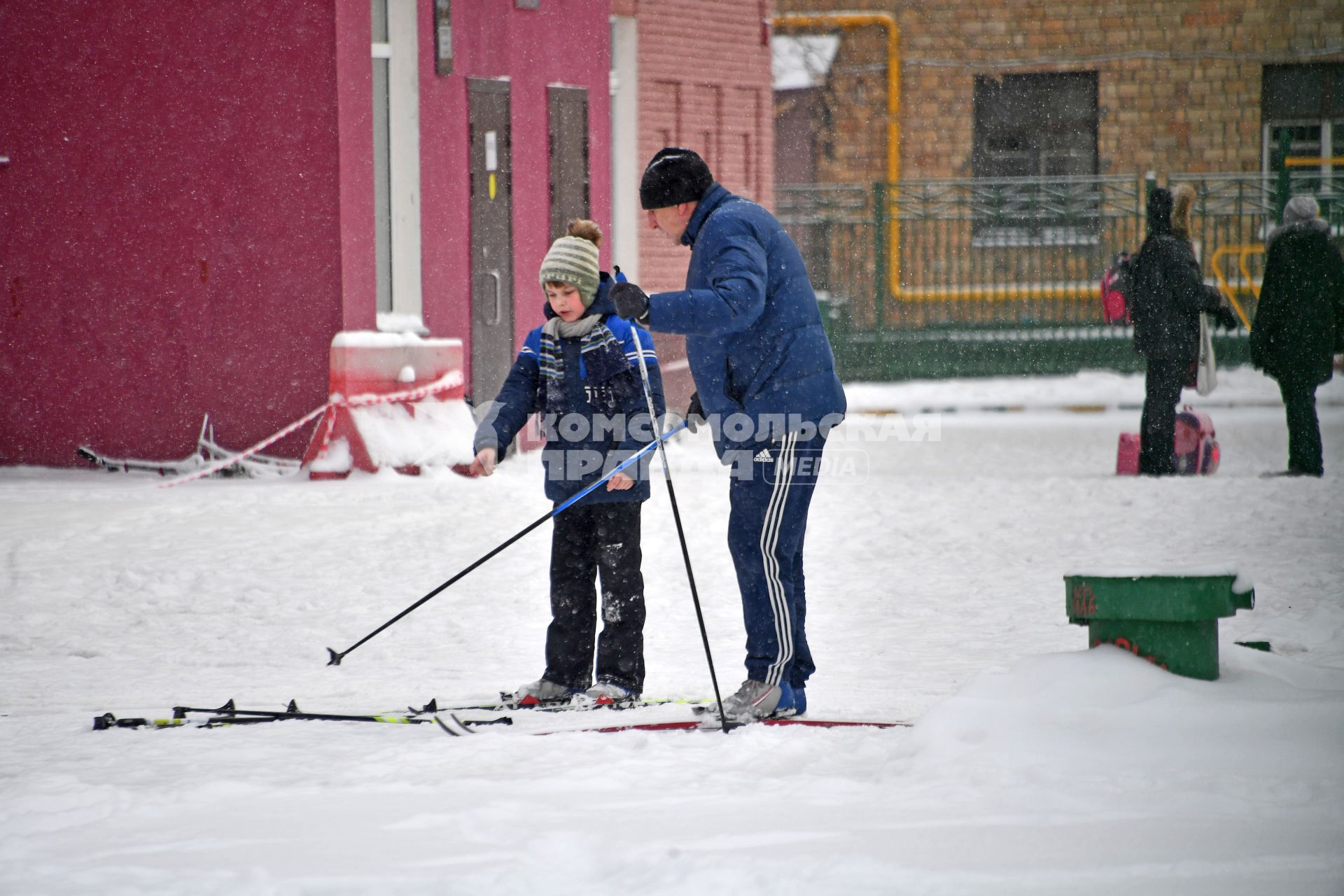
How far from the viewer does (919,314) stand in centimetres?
1983

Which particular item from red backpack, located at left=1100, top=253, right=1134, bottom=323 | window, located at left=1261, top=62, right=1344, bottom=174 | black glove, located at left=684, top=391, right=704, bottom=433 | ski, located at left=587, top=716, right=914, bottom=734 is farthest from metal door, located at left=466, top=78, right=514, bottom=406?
window, located at left=1261, top=62, right=1344, bottom=174

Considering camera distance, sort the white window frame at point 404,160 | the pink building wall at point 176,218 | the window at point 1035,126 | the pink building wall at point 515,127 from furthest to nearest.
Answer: the window at point 1035,126 < the pink building wall at point 515,127 < the white window frame at point 404,160 < the pink building wall at point 176,218

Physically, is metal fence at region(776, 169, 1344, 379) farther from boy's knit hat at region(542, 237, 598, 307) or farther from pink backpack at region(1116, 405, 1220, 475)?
boy's knit hat at region(542, 237, 598, 307)

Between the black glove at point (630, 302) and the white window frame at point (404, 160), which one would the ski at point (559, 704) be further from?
the white window frame at point (404, 160)

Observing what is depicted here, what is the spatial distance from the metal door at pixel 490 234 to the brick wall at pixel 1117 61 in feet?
35.2

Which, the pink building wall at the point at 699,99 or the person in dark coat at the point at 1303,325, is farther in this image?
the pink building wall at the point at 699,99

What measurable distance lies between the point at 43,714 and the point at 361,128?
674 centimetres

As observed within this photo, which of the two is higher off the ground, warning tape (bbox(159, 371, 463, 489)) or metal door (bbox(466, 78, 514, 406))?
metal door (bbox(466, 78, 514, 406))

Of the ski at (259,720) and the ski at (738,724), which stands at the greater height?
the ski at (738,724)

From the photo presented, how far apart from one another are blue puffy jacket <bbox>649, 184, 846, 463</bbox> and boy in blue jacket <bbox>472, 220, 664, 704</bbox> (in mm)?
410

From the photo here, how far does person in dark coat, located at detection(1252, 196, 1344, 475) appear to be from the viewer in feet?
32.3

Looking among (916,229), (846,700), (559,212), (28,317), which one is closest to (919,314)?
(916,229)

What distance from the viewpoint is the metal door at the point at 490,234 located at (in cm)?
1188

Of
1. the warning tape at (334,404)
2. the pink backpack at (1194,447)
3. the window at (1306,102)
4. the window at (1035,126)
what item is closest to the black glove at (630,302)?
the warning tape at (334,404)
